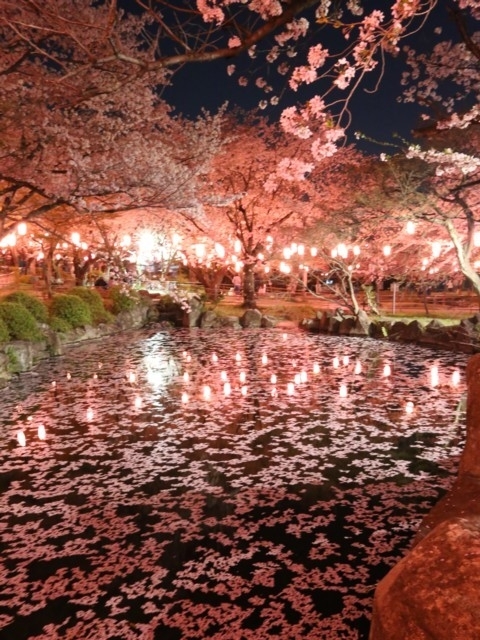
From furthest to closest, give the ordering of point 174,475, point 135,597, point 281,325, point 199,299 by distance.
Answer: point 199,299 → point 281,325 → point 174,475 → point 135,597

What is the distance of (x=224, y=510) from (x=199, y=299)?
852 inches

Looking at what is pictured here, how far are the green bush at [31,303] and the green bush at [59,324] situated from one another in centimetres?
108

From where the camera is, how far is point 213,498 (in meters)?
6.08

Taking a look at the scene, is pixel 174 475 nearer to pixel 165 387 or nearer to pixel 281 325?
pixel 165 387

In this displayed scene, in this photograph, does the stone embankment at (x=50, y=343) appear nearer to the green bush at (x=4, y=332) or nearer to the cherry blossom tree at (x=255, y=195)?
the green bush at (x=4, y=332)

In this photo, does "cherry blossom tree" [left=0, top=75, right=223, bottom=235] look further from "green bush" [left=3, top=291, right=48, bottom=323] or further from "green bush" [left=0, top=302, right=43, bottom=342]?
"green bush" [left=3, top=291, right=48, bottom=323]

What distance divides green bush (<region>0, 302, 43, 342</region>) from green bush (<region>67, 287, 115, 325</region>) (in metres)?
5.99

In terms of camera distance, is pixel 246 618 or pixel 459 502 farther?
pixel 459 502

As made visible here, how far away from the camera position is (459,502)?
4.34 meters

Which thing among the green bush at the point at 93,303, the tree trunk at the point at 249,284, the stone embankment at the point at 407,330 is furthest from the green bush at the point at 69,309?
the stone embankment at the point at 407,330

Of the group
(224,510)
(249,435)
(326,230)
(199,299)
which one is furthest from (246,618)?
(199,299)

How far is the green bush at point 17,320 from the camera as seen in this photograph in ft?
47.8

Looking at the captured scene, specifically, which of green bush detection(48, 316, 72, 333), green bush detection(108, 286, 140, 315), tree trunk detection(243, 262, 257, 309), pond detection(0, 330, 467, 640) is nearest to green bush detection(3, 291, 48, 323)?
green bush detection(48, 316, 72, 333)

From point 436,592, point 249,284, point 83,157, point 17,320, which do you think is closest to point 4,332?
point 17,320
